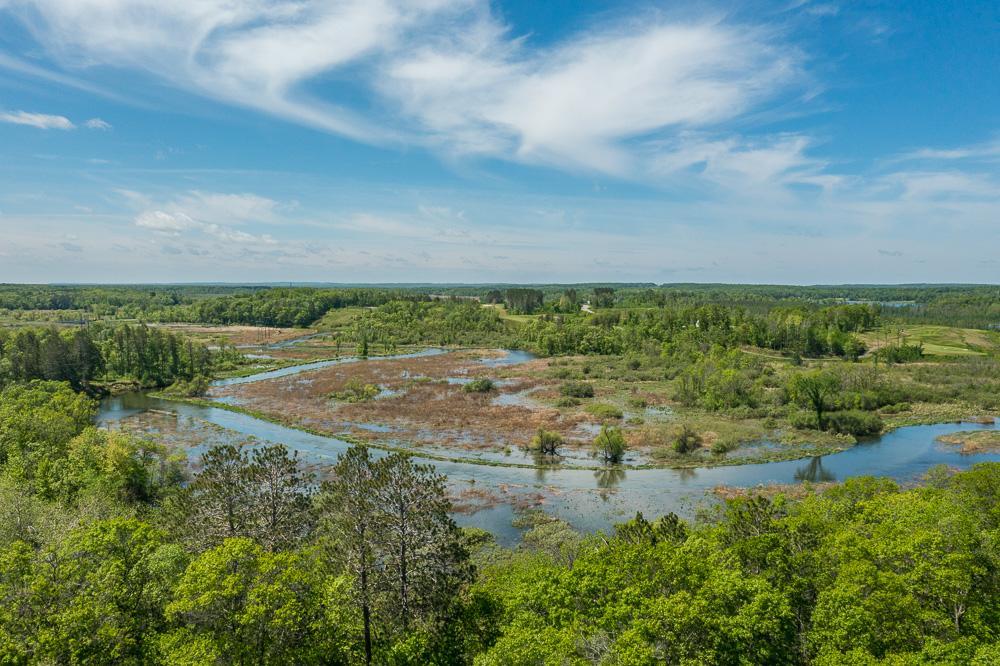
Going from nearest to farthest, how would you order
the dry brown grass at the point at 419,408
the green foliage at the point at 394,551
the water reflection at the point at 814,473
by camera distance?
1. the green foliage at the point at 394,551
2. the water reflection at the point at 814,473
3. the dry brown grass at the point at 419,408

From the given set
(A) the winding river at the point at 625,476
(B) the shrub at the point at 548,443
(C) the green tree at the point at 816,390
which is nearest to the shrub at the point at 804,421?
(C) the green tree at the point at 816,390

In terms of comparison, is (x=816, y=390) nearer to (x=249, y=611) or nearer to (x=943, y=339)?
(x=249, y=611)

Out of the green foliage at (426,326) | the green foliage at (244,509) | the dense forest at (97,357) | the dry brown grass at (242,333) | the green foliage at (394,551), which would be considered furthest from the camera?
the green foliage at (426,326)

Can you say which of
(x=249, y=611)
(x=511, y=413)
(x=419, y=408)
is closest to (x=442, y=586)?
(x=249, y=611)

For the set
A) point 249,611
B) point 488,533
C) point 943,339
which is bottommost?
point 488,533

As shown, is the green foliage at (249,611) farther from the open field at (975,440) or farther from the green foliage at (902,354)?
the green foliage at (902,354)

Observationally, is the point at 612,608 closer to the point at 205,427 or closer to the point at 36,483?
the point at 36,483
